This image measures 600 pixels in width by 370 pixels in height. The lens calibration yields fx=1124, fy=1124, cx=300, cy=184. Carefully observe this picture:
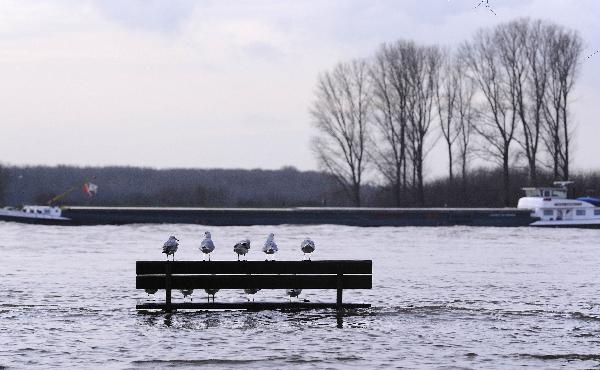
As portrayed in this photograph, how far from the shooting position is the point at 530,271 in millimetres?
29719

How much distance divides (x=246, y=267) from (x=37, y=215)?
69.9m

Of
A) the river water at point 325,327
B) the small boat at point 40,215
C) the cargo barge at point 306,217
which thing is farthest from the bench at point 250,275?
the small boat at point 40,215

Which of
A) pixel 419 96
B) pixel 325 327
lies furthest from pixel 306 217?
pixel 325 327

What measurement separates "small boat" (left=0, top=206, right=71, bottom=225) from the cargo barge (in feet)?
1.63

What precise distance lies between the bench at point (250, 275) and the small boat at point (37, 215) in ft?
220

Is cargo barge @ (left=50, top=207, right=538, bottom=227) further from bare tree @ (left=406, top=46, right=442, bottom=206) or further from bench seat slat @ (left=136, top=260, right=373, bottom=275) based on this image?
bench seat slat @ (left=136, top=260, right=373, bottom=275)

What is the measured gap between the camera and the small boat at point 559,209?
80.2 metres

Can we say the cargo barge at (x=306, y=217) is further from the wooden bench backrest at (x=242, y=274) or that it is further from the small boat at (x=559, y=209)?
the wooden bench backrest at (x=242, y=274)

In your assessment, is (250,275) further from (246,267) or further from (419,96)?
(419,96)

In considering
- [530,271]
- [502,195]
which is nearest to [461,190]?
[502,195]

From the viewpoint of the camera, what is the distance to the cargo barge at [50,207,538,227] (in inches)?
3179

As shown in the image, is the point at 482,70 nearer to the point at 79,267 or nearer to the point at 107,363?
the point at 79,267

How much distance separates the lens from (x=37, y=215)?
83.4 m

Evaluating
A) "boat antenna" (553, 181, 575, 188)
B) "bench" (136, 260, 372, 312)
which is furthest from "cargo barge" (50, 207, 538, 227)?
"bench" (136, 260, 372, 312)
